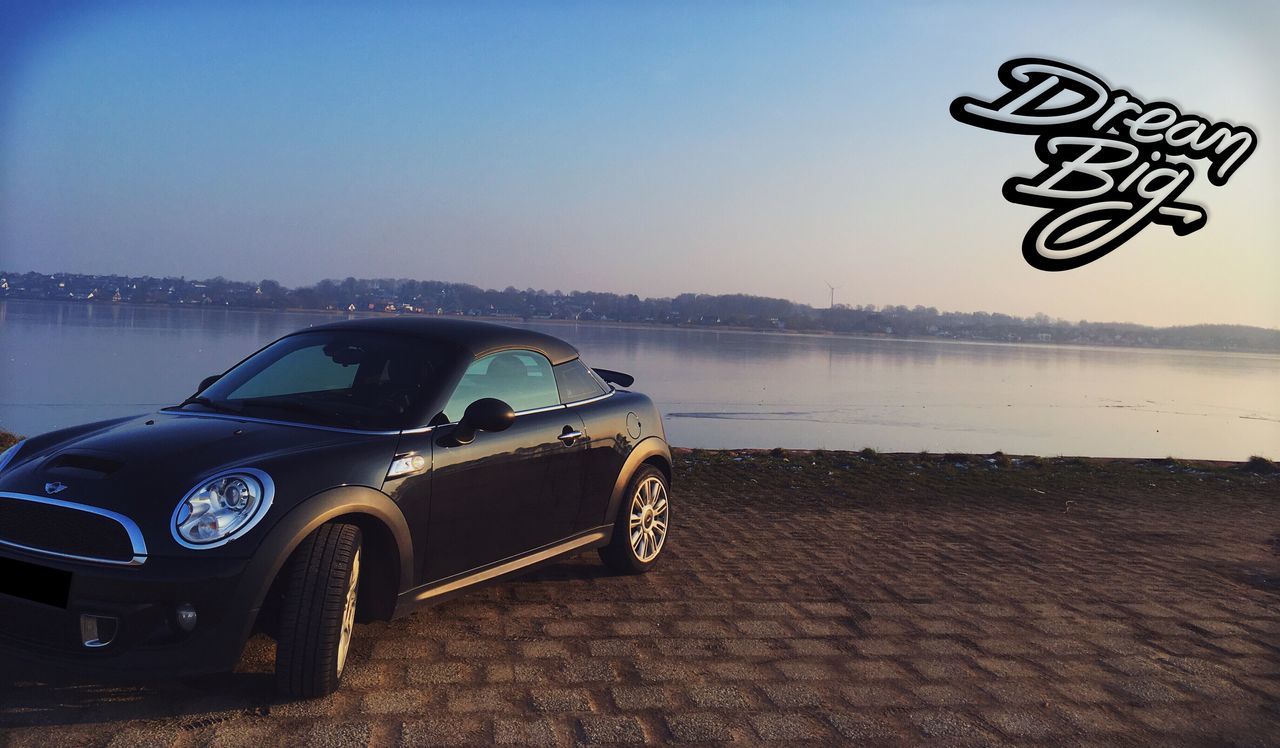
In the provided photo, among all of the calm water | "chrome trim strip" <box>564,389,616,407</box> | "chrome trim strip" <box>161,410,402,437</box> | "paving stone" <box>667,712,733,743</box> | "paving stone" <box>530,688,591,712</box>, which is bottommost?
the calm water

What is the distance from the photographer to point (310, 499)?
3703 mm

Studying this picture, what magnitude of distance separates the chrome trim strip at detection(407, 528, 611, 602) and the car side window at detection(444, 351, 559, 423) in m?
0.77

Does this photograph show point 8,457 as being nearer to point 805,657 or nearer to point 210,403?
point 210,403

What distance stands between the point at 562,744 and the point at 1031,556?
16.4ft

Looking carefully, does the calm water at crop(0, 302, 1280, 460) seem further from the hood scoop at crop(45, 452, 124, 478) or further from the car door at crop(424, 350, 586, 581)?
the hood scoop at crop(45, 452, 124, 478)

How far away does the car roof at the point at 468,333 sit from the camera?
5043 mm

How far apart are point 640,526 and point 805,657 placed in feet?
5.69

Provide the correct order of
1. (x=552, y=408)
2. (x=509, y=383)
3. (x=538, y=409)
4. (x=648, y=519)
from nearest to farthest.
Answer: (x=509, y=383), (x=538, y=409), (x=552, y=408), (x=648, y=519)

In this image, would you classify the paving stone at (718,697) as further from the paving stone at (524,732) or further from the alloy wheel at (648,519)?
the alloy wheel at (648,519)

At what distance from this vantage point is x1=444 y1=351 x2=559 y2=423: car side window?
4742 millimetres

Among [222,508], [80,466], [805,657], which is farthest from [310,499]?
[805,657]

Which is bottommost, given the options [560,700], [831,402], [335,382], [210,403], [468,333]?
[831,402]

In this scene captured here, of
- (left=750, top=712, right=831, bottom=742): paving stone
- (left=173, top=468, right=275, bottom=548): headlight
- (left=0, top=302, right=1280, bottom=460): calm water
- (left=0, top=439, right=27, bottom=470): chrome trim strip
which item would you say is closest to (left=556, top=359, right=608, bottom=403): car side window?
(left=173, top=468, right=275, bottom=548): headlight

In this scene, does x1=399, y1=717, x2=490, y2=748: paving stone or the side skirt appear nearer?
x1=399, y1=717, x2=490, y2=748: paving stone
